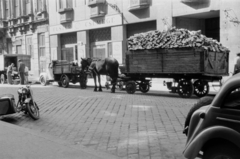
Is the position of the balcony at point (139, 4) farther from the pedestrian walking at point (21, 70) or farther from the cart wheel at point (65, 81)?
the pedestrian walking at point (21, 70)

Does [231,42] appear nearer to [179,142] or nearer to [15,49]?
[179,142]

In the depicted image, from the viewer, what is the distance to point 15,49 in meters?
34.8

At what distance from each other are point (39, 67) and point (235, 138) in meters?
29.5

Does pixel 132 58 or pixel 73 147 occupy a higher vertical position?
pixel 132 58

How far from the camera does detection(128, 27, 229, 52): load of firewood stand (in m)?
12.3

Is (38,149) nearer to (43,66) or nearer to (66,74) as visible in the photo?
(66,74)

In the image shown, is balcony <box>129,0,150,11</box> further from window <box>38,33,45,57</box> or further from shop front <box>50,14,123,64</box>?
window <box>38,33,45,57</box>

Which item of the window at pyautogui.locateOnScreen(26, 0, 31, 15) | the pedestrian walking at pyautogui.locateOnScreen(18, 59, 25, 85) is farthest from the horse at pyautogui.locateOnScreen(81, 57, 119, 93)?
the window at pyautogui.locateOnScreen(26, 0, 31, 15)

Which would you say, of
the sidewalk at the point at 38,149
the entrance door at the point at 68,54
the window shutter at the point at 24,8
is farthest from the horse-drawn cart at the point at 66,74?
the window shutter at the point at 24,8

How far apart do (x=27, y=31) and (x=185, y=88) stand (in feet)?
76.9

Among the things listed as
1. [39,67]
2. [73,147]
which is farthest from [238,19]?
[39,67]

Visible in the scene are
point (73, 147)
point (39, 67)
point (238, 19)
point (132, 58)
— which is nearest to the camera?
point (73, 147)

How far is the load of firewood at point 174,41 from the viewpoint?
12.3 meters

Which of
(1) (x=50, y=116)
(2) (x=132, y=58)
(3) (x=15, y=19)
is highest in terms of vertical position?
(3) (x=15, y=19)
